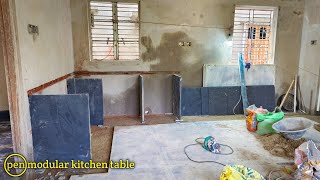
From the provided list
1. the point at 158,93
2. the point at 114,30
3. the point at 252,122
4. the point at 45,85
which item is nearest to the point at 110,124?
the point at 158,93

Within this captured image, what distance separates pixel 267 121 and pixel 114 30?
323cm

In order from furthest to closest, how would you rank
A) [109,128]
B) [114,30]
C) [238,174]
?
[114,30] → [109,128] → [238,174]

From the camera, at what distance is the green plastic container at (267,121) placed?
11.8 feet

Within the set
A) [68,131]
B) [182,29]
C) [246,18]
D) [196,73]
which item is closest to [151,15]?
[182,29]

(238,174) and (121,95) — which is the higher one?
(121,95)

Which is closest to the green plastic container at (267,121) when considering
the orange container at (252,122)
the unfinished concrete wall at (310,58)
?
the orange container at (252,122)

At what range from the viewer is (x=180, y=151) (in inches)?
120

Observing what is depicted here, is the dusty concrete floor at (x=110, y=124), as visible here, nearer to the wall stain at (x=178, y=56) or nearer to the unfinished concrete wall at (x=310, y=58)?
the unfinished concrete wall at (x=310, y=58)

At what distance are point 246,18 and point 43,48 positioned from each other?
403 centimetres

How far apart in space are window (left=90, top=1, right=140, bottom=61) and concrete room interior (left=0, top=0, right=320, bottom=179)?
0.02 meters

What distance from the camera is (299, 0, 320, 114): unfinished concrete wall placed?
4707mm

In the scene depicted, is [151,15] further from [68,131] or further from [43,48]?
[68,131]

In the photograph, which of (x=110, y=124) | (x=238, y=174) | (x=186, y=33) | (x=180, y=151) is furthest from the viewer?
(x=186, y=33)

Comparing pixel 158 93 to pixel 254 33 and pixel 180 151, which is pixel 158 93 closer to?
pixel 180 151
